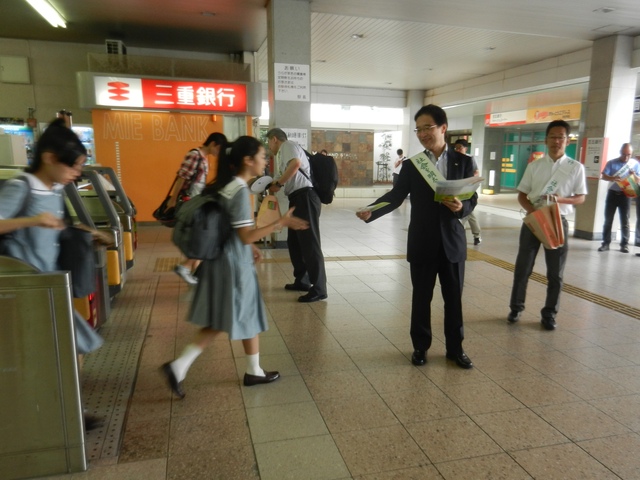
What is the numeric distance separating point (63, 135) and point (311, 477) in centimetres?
195

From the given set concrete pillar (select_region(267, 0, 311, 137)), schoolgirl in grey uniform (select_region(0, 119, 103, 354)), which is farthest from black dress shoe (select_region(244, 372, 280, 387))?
concrete pillar (select_region(267, 0, 311, 137))

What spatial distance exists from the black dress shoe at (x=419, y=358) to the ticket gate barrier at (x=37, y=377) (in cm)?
214

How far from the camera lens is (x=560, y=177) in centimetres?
383

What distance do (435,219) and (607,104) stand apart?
283 inches

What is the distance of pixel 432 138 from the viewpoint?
119 inches

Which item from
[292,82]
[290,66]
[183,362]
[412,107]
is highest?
[412,107]

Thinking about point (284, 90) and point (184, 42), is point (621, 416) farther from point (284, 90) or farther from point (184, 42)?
point (184, 42)

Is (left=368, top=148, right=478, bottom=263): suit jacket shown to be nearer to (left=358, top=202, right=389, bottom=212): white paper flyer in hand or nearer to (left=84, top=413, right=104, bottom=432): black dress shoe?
(left=358, top=202, right=389, bottom=212): white paper flyer in hand

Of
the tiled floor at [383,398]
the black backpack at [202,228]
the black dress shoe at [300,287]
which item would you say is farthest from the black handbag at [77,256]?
the black dress shoe at [300,287]

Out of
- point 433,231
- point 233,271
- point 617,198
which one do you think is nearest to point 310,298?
point 433,231

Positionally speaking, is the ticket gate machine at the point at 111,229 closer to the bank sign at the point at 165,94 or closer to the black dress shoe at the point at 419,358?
the black dress shoe at the point at 419,358

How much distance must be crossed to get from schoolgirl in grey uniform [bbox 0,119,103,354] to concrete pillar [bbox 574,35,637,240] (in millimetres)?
8919

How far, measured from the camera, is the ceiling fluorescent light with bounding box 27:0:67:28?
6.72m

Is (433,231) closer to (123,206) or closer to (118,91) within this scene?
(123,206)
